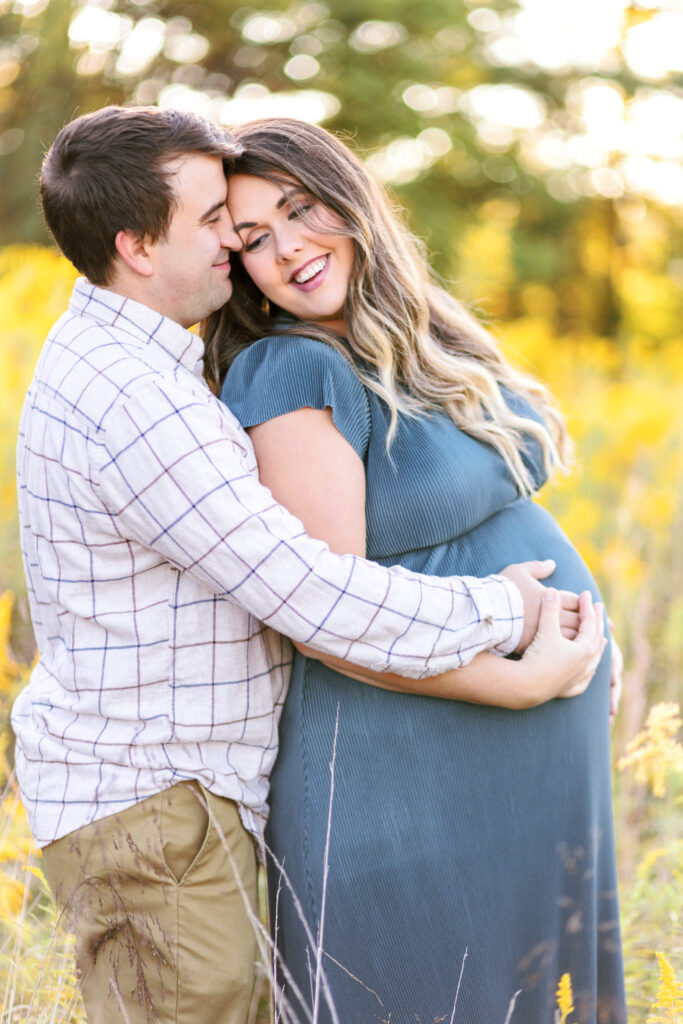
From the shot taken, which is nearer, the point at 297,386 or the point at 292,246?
the point at 297,386

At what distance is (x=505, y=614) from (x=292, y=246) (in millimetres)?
811

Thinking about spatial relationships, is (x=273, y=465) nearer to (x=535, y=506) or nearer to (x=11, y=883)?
(x=535, y=506)

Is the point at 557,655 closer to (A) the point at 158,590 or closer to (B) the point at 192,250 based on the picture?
(A) the point at 158,590

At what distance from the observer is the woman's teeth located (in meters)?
1.92

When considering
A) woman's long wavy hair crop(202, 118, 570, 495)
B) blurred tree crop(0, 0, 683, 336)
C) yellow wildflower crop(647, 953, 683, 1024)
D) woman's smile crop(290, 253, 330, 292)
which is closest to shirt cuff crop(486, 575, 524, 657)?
woman's long wavy hair crop(202, 118, 570, 495)

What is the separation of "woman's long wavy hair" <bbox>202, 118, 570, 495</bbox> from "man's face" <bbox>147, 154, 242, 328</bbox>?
0.18 meters


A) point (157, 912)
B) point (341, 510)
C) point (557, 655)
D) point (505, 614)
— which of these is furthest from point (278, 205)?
point (157, 912)

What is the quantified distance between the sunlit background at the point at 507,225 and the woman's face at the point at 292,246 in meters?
0.44

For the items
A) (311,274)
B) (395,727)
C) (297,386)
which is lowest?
(395,727)

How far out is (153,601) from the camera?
62.0 inches

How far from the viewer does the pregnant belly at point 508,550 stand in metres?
1.81

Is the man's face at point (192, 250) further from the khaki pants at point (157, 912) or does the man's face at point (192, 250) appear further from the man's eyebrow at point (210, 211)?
the khaki pants at point (157, 912)

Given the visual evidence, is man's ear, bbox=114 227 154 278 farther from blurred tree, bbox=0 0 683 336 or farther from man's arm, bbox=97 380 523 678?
blurred tree, bbox=0 0 683 336

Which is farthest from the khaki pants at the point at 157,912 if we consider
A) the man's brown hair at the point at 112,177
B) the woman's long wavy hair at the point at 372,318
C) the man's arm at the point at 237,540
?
the man's brown hair at the point at 112,177
